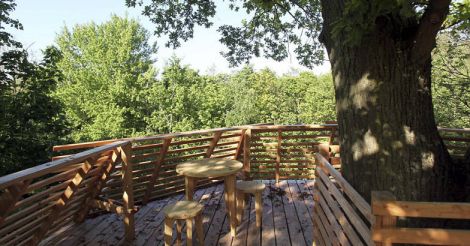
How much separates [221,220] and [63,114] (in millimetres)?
4032

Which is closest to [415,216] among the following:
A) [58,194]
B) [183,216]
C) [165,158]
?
[183,216]

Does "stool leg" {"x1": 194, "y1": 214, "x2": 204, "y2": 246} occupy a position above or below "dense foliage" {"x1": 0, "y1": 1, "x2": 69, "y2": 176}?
below

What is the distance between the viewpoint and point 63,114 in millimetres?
6246

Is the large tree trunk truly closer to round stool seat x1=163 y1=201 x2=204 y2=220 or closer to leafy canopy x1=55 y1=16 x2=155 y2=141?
round stool seat x1=163 y1=201 x2=204 y2=220

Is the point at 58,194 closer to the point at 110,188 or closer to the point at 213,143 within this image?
the point at 110,188

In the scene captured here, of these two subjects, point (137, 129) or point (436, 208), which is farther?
point (137, 129)

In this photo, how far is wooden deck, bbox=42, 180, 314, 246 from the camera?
3574mm

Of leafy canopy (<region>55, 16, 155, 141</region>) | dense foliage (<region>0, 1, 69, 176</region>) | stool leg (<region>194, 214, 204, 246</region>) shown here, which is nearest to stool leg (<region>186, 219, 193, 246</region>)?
stool leg (<region>194, 214, 204, 246</region>)

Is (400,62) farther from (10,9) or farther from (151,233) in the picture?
(10,9)

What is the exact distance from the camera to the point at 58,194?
2982 millimetres

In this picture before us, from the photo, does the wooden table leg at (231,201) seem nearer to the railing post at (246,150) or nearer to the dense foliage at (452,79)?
the railing post at (246,150)

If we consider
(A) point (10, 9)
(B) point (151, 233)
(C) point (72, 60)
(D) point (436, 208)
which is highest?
(C) point (72, 60)

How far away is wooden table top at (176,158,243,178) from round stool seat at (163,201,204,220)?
341mm

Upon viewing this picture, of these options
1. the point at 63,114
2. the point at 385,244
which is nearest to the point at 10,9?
the point at 63,114
